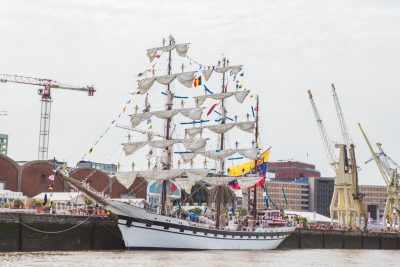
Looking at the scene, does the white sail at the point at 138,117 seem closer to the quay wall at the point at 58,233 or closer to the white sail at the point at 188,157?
the white sail at the point at 188,157

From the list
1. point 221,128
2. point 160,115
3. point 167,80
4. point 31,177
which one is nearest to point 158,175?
point 160,115

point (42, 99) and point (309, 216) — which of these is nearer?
point (309, 216)

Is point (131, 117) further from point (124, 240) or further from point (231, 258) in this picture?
point (231, 258)

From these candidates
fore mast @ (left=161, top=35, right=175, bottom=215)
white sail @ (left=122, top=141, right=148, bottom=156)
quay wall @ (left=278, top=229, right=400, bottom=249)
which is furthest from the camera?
quay wall @ (left=278, top=229, right=400, bottom=249)

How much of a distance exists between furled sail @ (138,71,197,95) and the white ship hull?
1571 centimetres

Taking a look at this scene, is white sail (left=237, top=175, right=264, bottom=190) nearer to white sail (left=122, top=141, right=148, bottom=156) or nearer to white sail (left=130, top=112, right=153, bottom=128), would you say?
white sail (left=122, top=141, right=148, bottom=156)

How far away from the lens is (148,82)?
74.7 m

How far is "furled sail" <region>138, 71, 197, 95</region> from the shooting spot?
73.9 meters

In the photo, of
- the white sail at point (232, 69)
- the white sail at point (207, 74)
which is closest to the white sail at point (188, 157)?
the white sail at point (207, 74)

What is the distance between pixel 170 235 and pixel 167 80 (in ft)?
56.7

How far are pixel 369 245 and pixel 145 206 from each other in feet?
158

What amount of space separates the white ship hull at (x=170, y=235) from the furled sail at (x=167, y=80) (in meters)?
15.7

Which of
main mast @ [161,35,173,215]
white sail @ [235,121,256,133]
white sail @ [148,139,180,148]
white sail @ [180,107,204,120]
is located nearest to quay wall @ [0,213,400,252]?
main mast @ [161,35,173,215]

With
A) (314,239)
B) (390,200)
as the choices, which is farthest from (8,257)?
(390,200)
